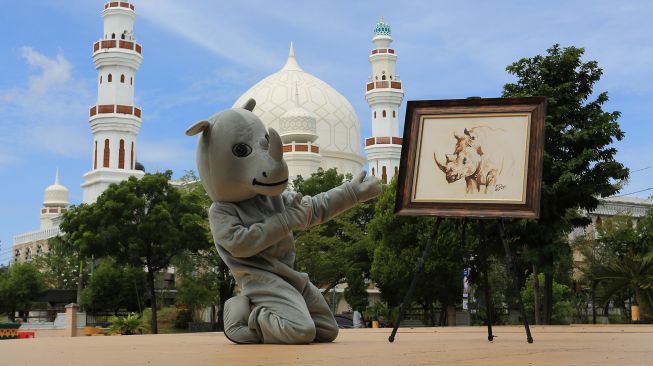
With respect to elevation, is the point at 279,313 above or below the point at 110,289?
above

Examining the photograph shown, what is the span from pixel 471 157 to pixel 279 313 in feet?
7.17

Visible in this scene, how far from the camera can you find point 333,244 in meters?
28.7

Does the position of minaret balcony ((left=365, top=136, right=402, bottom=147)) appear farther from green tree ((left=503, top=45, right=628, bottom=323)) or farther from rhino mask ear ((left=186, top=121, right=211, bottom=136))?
rhino mask ear ((left=186, top=121, right=211, bottom=136))

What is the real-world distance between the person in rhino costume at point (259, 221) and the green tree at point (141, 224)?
20.3 meters

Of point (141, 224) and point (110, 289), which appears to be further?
point (110, 289)

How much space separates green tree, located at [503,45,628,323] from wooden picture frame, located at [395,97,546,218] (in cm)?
1084

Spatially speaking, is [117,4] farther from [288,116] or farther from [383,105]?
[383,105]

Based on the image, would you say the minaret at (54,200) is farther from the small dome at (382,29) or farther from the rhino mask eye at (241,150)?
the rhino mask eye at (241,150)

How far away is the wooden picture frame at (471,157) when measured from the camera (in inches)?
277

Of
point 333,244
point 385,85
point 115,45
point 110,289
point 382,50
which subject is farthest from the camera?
point 382,50

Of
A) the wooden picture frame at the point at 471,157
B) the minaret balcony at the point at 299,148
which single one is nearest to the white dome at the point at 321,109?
the minaret balcony at the point at 299,148

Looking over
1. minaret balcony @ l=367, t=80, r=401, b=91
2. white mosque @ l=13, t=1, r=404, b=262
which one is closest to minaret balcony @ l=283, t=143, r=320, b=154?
white mosque @ l=13, t=1, r=404, b=262

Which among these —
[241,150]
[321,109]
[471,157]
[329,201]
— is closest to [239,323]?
[329,201]

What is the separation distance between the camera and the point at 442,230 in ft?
80.6
